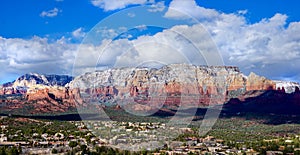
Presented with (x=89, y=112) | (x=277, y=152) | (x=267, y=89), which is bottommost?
(x=277, y=152)

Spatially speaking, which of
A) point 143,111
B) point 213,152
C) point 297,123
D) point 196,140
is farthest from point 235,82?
point 143,111

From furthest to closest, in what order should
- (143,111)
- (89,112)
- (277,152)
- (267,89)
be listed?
(267,89)
(277,152)
(143,111)
(89,112)

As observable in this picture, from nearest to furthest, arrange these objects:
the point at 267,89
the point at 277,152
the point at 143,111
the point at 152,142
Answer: the point at 143,111 < the point at 152,142 < the point at 277,152 < the point at 267,89

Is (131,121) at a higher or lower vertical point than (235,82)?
lower

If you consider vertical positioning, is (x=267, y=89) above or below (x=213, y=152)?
above

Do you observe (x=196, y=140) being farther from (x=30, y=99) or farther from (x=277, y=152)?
(x=30, y=99)

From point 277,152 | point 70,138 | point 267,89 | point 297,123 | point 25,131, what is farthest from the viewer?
point 267,89

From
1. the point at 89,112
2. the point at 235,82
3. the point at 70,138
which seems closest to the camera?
the point at 89,112

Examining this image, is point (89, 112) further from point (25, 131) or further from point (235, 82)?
point (235, 82)

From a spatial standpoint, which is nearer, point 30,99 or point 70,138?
point 70,138

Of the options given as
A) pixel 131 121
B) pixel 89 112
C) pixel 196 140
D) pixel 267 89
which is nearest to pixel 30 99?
pixel 131 121
